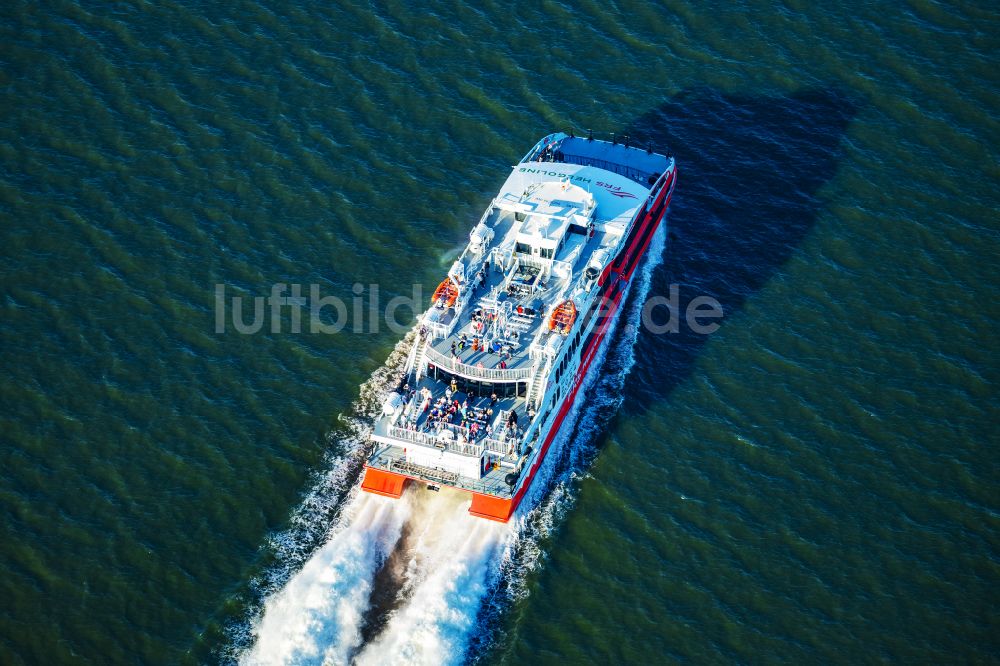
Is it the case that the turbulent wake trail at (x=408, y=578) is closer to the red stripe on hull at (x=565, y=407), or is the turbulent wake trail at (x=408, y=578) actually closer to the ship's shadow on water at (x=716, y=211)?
the red stripe on hull at (x=565, y=407)

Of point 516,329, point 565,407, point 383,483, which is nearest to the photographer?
point 383,483

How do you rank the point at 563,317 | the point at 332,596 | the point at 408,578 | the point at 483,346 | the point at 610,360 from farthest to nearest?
the point at 610,360
the point at 563,317
the point at 483,346
the point at 408,578
the point at 332,596

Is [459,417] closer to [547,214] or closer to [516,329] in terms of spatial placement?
[516,329]

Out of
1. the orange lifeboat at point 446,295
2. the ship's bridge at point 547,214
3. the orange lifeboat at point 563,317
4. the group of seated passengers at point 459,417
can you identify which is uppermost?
the ship's bridge at point 547,214

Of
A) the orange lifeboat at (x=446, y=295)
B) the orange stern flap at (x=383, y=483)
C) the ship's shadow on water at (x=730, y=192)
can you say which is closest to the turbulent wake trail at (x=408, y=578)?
the orange stern flap at (x=383, y=483)

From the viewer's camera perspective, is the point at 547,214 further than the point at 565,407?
Yes

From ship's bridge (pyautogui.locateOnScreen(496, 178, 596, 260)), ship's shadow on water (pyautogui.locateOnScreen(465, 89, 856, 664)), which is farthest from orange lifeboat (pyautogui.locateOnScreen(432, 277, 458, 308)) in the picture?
ship's shadow on water (pyautogui.locateOnScreen(465, 89, 856, 664))

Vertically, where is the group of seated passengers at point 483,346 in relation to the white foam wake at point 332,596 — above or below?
above

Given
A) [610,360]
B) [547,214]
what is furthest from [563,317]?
[547,214]
